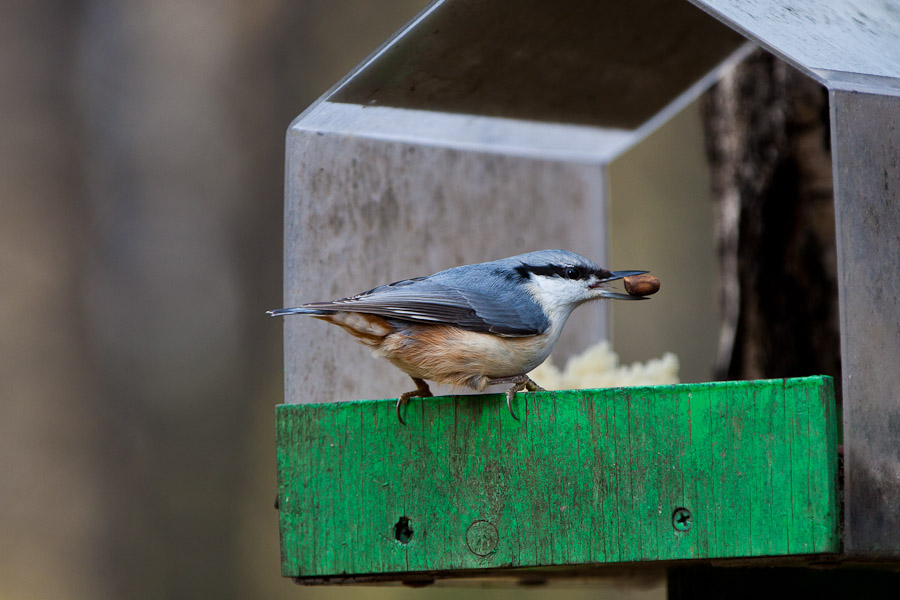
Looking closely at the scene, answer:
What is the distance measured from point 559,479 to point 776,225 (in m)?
2.75

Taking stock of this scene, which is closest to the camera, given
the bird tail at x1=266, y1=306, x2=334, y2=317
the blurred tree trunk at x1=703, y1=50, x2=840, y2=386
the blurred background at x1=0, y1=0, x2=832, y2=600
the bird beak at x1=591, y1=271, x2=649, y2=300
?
the bird tail at x1=266, y1=306, x2=334, y2=317

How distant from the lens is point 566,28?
11.6ft

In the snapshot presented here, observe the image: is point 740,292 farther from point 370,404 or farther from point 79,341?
point 79,341

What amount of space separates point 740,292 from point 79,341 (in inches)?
149

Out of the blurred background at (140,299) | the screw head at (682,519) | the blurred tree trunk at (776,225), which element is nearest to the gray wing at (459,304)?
the screw head at (682,519)

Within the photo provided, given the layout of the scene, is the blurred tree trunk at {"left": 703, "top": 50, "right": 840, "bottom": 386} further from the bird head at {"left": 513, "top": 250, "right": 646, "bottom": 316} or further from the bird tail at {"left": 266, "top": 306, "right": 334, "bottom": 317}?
the bird tail at {"left": 266, "top": 306, "right": 334, "bottom": 317}

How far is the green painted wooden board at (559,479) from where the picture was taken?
8.00 ft

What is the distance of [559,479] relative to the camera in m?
2.58

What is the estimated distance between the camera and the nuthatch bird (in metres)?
2.76

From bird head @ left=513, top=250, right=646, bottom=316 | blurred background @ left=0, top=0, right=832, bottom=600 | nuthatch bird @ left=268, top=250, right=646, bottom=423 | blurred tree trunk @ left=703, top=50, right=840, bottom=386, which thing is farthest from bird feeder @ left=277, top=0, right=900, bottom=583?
blurred background @ left=0, top=0, right=832, bottom=600

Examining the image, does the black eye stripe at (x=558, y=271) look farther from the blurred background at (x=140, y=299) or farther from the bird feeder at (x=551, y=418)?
the blurred background at (x=140, y=299)

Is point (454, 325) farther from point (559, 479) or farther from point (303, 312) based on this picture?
point (559, 479)

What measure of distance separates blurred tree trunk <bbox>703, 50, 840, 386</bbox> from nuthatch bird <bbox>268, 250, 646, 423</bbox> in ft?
6.92

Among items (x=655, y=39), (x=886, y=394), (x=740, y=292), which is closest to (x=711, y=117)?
(x=740, y=292)
